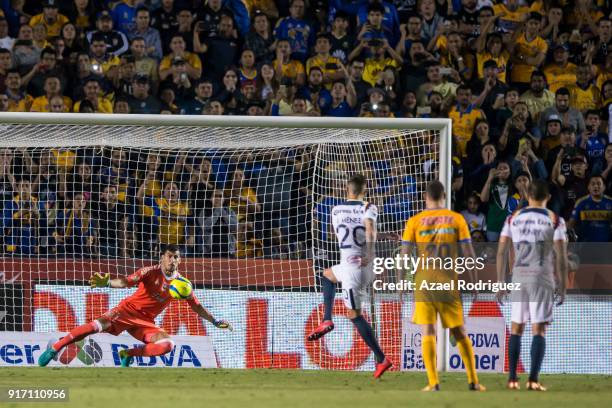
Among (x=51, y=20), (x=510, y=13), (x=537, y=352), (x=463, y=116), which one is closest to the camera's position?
(x=537, y=352)

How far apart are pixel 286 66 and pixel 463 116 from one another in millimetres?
2639

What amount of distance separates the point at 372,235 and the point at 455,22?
22.5ft

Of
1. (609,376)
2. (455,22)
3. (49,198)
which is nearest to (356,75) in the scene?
(455,22)

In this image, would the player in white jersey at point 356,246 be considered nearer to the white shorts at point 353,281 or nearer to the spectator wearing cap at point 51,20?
the white shorts at point 353,281

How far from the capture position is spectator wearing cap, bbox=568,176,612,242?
14.3 m

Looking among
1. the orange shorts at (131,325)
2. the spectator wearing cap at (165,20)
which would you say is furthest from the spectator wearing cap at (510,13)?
the orange shorts at (131,325)

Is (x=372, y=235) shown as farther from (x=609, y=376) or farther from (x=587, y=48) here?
(x=587, y=48)

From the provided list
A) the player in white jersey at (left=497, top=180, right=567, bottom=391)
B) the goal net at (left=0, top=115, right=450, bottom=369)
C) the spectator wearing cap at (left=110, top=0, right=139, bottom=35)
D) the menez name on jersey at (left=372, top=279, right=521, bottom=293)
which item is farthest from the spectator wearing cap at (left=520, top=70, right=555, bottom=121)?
the player in white jersey at (left=497, top=180, right=567, bottom=391)

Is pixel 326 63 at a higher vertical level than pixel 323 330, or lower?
higher

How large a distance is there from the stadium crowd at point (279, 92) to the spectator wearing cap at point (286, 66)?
4 centimetres

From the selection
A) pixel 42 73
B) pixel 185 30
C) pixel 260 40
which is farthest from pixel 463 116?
pixel 42 73

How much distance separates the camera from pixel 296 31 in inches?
647

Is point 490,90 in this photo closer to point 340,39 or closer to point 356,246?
point 340,39

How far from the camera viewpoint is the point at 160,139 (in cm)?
1263
